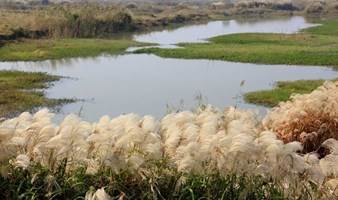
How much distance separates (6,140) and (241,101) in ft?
62.8

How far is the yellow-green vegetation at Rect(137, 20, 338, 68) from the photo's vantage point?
37531mm

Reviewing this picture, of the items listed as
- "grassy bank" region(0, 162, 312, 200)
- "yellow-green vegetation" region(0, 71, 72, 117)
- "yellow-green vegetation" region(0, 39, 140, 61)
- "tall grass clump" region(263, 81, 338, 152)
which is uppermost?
"tall grass clump" region(263, 81, 338, 152)

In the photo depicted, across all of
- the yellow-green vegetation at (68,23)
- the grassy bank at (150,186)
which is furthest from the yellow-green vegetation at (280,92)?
the yellow-green vegetation at (68,23)

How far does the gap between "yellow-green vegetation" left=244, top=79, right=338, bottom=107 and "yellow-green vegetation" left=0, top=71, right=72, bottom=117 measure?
7.46 m

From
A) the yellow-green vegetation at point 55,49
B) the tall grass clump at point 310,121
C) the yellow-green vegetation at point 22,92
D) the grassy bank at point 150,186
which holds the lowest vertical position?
the yellow-green vegetation at point 55,49

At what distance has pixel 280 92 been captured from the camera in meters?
25.4

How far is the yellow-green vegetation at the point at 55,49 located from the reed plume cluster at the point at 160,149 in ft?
110

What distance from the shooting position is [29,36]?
4956 cm

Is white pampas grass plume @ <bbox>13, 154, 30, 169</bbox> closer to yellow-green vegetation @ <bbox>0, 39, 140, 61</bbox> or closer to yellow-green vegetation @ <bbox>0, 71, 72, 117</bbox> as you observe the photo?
yellow-green vegetation @ <bbox>0, 71, 72, 117</bbox>

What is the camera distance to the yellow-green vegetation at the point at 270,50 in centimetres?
3753

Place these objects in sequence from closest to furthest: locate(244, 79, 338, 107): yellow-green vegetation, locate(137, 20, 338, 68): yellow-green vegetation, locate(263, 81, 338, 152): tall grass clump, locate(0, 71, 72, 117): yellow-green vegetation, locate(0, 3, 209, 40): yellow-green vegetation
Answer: locate(263, 81, 338, 152): tall grass clump < locate(0, 71, 72, 117): yellow-green vegetation < locate(244, 79, 338, 107): yellow-green vegetation < locate(137, 20, 338, 68): yellow-green vegetation < locate(0, 3, 209, 40): yellow-green vegetation

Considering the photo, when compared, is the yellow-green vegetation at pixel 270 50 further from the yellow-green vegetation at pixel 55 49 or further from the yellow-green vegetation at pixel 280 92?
the yellow-green vegetation at pixel 280 92

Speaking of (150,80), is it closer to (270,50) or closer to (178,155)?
(270,50)

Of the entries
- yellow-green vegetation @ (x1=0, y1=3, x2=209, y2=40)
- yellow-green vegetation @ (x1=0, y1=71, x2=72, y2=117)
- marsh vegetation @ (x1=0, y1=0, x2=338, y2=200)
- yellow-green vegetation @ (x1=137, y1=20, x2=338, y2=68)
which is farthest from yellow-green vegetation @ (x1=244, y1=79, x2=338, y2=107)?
yellow-green vegetation @ (x1=0, y1=3, x2=209, y2=40)
